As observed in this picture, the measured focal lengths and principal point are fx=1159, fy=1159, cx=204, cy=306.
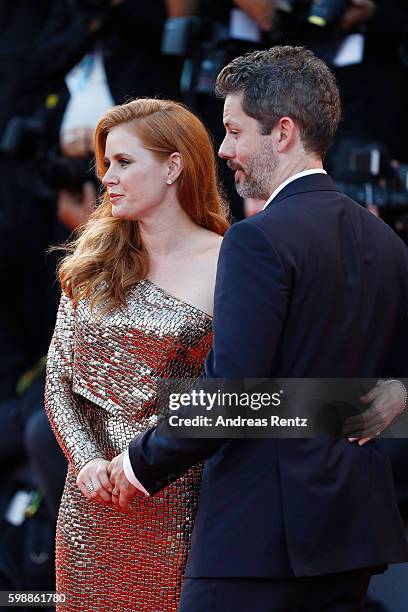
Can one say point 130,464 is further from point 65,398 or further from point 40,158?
point 40,158

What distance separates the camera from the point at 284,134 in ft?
6.98

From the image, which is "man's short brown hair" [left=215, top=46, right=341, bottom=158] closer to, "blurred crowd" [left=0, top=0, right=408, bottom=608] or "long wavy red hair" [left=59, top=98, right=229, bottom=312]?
"long wavy red hair" [left=59, top=98, right=229, bottom=312]

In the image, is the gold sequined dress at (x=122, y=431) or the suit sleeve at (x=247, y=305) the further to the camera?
the gold sequined dress at (x=122, y=431)

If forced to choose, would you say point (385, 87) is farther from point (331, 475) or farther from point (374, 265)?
point (331, 475)

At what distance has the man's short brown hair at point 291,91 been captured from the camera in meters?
2.12

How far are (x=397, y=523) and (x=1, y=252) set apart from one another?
3070 millimetres

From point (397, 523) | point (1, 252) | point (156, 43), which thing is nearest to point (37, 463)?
point (1, 252)

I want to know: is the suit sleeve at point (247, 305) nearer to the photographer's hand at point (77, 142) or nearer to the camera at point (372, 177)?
the camera at point (372, 177)

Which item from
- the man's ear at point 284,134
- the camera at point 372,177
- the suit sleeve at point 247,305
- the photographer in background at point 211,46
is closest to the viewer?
the suit sleeve at point 247,305

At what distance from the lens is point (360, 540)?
2.08 meters

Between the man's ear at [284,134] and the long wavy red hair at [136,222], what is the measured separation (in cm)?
42

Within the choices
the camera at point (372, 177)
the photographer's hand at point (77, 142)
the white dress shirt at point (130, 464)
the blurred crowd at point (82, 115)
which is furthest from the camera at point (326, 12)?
the white dress shirt at point (130, 464)

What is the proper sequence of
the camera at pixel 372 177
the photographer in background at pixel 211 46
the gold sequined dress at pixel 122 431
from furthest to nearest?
the photographer in background at pixel 211 46 < the camera at pixel 372 177 < the gold sequined dress at pixel 122 431

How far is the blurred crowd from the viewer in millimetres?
3846
